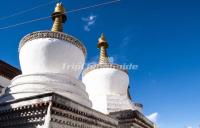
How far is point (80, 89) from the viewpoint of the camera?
559 inches

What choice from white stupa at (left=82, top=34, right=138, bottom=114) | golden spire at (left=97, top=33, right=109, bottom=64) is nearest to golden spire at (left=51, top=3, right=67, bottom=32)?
white stupa at (left=82, top=34, right=138, bottom=114)

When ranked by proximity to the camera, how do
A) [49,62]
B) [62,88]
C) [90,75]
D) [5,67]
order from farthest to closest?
[5,67] → [90,75] → [49,62] → [62,88]

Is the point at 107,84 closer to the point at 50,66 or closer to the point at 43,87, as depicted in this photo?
the point at 50,66

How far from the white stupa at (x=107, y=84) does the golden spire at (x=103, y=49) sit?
0.82 m

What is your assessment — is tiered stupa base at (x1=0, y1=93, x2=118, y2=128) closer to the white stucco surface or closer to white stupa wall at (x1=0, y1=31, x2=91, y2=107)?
white stupa wall at (x1=0, y1=31, x2=91, y2=107)

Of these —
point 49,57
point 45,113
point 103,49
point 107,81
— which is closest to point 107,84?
point 107,81

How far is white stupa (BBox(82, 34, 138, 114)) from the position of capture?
1830 cm

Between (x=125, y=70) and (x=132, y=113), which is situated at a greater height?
(x=125, y=70)

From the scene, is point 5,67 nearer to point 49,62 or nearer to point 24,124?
point 49,62

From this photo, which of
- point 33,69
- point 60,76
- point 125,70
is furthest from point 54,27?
point 125,70

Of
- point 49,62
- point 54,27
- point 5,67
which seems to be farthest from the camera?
point 5,67

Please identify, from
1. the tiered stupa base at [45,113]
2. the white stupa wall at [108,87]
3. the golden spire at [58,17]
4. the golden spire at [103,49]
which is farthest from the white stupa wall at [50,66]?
the golden spire at [103,49]

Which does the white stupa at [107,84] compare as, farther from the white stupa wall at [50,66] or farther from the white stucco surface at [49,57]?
the white stucco surface at [49,57]

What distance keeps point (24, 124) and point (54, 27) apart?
26.7ft
